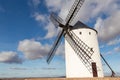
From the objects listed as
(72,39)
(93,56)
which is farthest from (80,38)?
(93,56)

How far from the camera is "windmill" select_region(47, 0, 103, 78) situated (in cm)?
2147

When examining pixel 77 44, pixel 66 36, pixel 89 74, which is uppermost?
pixel 66 36

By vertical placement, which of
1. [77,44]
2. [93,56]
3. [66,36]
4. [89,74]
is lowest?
[89,74]

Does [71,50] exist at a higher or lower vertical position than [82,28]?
lower

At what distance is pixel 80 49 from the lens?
71.0 ft

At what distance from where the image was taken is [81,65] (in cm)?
2167

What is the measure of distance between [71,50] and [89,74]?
3993mm

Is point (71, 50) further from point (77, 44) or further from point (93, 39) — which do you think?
point (93, 39)

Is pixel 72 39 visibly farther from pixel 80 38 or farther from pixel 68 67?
pixel 68 67

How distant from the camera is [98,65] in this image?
2250 cm

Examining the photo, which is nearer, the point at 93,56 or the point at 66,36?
the point at 93,56

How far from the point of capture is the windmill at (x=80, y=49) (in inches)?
845

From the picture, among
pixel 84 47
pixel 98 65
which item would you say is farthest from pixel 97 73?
pixel 84 47

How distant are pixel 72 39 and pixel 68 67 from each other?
3.93 metres
